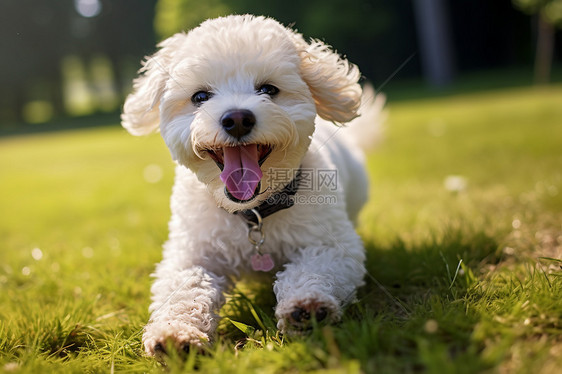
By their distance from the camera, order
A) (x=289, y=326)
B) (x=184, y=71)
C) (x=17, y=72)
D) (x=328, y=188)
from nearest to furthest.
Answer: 1. (x=289, y=326)
2. (x=184, y=71)
3. (x=328, y=188)
4. (x=17, y=72)

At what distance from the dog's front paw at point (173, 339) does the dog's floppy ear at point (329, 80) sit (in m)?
1.50

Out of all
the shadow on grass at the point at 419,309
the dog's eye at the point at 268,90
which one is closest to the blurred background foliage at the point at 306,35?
the shadow on grass at the point at 419,309

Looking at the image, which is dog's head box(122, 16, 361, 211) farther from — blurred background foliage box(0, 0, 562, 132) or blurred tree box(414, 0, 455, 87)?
blurred tree box(414, 0, 455, 87)

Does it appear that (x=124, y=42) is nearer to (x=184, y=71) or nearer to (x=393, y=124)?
(x=393, y=124)

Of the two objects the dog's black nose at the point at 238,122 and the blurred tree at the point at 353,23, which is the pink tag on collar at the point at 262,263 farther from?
the blurred tree at the point at 353,23

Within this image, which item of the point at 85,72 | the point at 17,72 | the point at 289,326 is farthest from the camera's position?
the point at 85,72

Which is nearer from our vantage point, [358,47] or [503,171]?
[503,171]

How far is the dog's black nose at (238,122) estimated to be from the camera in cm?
236

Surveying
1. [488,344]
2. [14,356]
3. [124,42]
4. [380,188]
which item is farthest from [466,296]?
[124,42]

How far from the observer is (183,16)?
24672mm

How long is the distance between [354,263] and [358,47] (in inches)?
946

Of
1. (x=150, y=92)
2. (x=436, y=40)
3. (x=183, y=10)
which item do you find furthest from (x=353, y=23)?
(x=150, y=92)

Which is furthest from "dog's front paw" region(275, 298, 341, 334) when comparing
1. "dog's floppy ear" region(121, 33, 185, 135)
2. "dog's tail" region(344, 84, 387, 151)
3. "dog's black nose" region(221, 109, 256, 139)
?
"dog's tail" region(344, 84, 387, 151)

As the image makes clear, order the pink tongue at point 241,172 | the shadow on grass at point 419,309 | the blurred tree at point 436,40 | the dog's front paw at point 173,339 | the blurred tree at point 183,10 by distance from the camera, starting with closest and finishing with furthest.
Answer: the shadow on grass at point 419,309 → the dog's front paw at point 173,339 → the pink tongue at point 241,172 → the blurred tree at point 436,40 → the blurred tree at point 183,10
